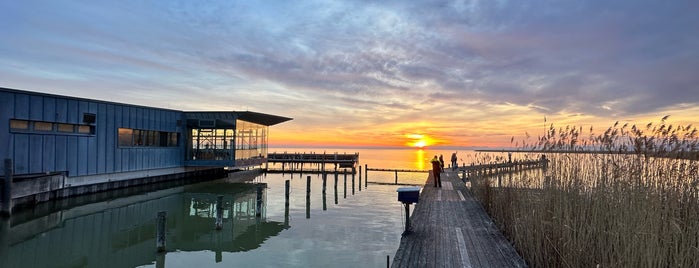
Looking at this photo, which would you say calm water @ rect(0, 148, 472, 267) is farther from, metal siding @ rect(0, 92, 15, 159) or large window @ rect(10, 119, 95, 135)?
large window @ rect(10, 119, 95, 135)

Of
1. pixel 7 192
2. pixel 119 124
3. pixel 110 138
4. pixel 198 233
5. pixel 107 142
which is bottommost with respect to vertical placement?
pixel 198 233

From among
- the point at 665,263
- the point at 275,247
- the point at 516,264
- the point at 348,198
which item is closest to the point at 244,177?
the point at 348,198

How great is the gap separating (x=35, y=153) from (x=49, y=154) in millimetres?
610

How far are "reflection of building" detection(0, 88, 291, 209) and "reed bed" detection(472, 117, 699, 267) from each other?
1891 centimetres

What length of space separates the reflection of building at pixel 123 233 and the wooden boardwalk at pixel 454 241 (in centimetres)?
577

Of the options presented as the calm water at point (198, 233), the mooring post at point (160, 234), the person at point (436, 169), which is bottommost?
the calm water at point (198, 233)

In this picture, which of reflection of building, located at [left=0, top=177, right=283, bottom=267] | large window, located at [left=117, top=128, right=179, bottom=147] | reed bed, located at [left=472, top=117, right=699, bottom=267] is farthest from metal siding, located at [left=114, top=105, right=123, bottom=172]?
reed bed, located at [left=472, top=117, right=699, bottom=267]

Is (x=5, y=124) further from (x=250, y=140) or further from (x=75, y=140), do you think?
(x=250, y=140)

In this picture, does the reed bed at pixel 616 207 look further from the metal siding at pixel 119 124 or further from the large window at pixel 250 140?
the large window at pixel 250 140

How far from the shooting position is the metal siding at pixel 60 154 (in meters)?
18.2

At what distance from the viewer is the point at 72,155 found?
Result: 18.9m

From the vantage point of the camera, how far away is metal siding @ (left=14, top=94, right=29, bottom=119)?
16672mm

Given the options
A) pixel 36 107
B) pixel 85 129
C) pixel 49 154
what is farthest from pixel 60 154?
pixel 36 107

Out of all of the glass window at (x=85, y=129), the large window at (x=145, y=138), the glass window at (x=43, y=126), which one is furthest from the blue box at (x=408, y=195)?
the large window at (x=145, y=138)
